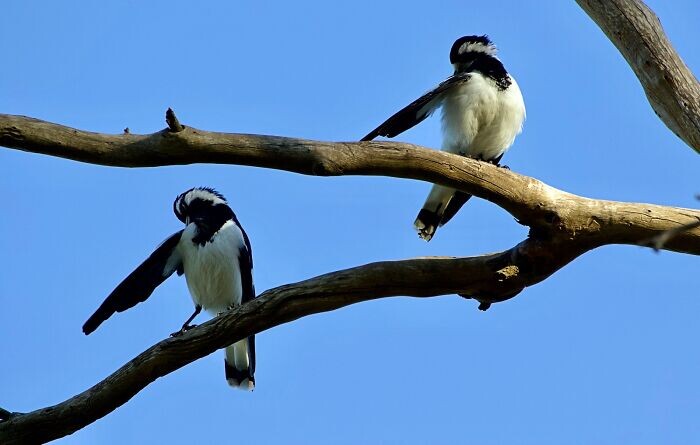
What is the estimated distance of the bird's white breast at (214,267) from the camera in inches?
316

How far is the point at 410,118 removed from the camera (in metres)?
6.75

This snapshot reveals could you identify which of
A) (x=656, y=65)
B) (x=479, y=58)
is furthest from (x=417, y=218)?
(x=656, y=65)

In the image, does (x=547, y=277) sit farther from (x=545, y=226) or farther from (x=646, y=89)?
(x=646, y=89)

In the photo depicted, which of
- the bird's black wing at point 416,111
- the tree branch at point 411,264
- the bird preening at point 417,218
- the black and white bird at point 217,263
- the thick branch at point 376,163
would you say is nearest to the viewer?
the thick branch at point 376,163

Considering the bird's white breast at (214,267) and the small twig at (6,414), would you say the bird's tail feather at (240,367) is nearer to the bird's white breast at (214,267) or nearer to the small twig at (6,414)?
the bird's white breast at (214,267)

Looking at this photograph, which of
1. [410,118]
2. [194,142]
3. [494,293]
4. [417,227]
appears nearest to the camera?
[194,142]

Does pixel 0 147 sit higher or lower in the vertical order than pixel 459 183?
higher

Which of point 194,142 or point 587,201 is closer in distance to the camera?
point 194,142

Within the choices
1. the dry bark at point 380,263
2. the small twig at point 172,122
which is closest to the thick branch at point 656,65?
the dry bark at point 380,263

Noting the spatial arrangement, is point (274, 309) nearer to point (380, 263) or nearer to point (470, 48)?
point (380, 263)

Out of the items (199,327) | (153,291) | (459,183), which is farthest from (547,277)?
(153,291)

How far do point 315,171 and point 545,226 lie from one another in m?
1.36

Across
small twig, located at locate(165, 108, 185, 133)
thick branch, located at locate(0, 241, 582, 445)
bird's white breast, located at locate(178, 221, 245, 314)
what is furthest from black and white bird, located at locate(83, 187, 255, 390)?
small twig, located at locate(165, 108, 185, 133)

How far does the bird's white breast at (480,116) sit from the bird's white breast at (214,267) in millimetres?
1941
